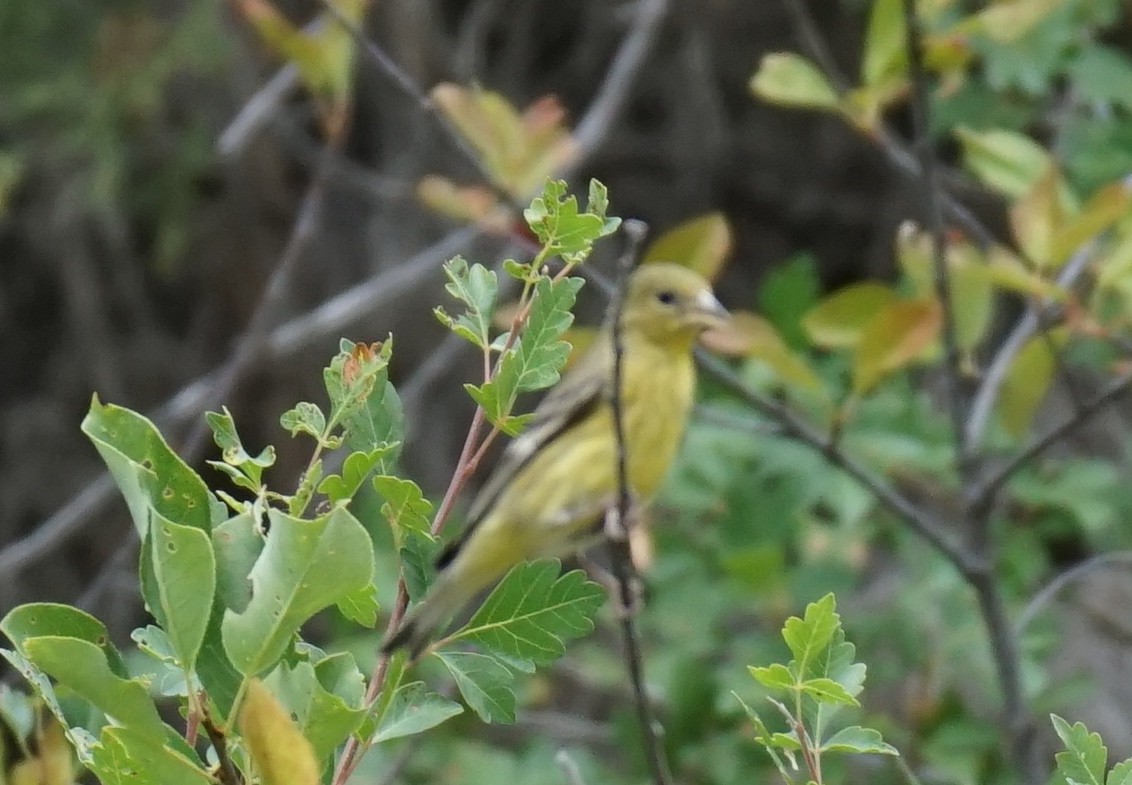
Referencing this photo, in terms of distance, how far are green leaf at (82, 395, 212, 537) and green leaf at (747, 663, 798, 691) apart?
34 cm

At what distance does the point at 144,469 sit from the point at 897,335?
1342mm

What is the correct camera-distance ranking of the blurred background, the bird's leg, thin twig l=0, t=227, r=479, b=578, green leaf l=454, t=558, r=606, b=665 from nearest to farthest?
1. green leaf l=454, t=558, r=606, b=665
2. the bird's leg
3. thin twig l=0, t=227, r=479, b=578
4. the blurred background

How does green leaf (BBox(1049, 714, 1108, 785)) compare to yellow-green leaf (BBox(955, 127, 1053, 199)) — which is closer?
green leaf (BBox(1049, 714, 1108, 785))

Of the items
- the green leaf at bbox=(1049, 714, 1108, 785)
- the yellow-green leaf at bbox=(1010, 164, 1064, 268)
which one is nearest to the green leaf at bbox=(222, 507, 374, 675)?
the green leaf at bbox=(1049, 714, 1108, 785)

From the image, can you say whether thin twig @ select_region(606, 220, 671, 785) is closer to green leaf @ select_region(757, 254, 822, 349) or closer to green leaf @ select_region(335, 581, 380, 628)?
green leaf @ select_region(335, 581, 380, 628)

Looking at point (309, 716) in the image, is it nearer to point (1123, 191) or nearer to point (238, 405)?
point (1123, 191)

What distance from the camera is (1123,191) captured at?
1.89m

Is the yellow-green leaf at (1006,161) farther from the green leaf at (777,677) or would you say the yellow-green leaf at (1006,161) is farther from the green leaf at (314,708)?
the green leaf at (314,708)

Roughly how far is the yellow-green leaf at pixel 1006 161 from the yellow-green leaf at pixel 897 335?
27 centimetres

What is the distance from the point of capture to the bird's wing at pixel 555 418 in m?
2.24

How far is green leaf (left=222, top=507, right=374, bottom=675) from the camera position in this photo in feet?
2.60

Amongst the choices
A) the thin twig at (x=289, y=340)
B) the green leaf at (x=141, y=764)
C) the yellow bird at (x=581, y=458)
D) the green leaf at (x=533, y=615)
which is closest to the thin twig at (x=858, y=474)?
the yellow bird at (x=581, y=458)

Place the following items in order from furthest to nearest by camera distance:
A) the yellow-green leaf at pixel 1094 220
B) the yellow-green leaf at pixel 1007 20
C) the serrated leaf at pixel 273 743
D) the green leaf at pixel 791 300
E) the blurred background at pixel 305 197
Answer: the blurred background at pixel 305 197 → the green leaf at pixel 791 300 → the yellow-green leaf at pixel 1007 20 → the yellow-green leaf at pixel 1094 220 → the serrated leaf at pixel 273 743

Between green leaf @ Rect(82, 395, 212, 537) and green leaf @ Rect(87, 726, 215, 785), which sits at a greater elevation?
green leaf @ Rect(82, 395, 212, 537)
